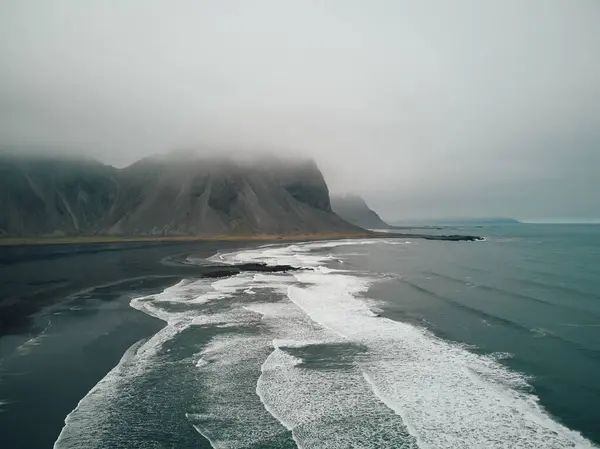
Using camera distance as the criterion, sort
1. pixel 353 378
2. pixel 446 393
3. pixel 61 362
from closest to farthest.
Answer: pixel 446 393 < pixel 353 378 < pixel 61 362

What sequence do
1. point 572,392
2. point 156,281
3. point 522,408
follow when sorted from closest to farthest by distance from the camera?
point 522,408
point 572,392
point 156,281

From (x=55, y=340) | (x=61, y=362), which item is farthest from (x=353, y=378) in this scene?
(x=55, y=340)

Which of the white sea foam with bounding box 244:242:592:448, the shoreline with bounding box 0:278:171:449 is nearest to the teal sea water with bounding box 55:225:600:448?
the white sea foam with bounding box 244:242:592:448

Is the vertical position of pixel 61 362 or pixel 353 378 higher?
pixel 353 378

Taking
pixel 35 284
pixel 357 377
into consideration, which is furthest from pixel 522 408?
pixel 35 284

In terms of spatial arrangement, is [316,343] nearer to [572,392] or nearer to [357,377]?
[357,377]

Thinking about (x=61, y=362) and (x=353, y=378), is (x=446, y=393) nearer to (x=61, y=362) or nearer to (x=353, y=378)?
(x=353, y=378)

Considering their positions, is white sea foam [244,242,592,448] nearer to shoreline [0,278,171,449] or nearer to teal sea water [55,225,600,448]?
teal sea water [55,225,600,448]
